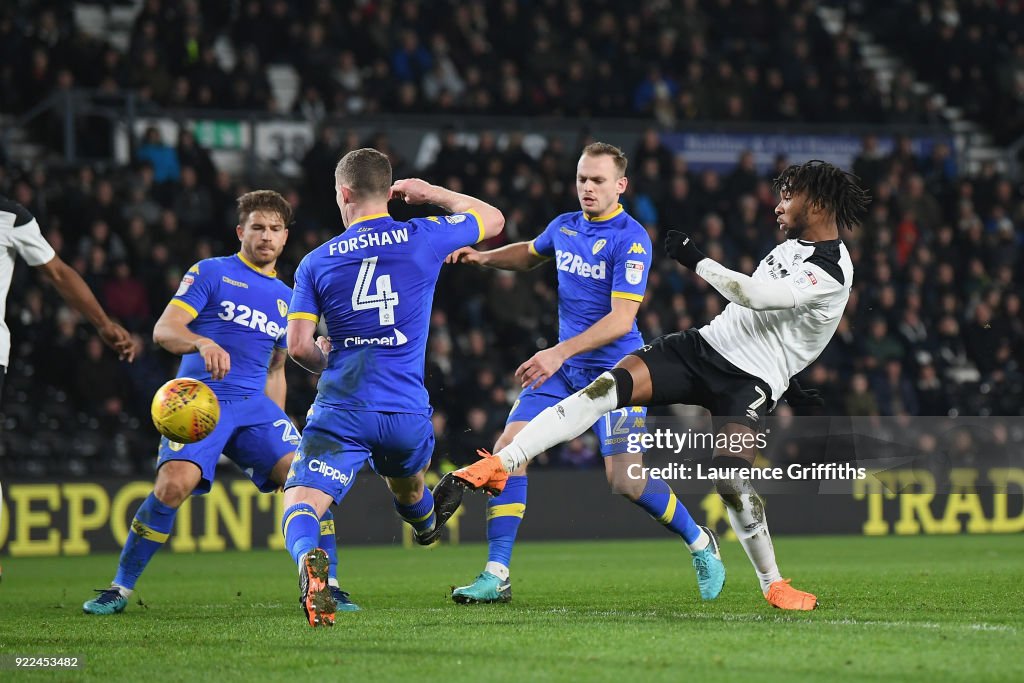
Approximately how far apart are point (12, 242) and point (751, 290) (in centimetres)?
389

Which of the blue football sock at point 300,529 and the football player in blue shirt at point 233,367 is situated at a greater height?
the football player in blue shirt at point 233,367

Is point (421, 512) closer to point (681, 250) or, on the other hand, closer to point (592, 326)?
point (592, 326)

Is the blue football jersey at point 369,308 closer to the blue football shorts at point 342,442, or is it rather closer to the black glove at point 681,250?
the blue football shorts at point 342,442

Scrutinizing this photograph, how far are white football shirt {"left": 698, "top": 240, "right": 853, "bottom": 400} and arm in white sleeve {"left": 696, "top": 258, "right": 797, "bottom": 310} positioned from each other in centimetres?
10

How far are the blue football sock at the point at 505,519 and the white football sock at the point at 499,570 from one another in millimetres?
18

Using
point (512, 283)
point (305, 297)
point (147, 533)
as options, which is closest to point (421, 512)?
point (305, 297)

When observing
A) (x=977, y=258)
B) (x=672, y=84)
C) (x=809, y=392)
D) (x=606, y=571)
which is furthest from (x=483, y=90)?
(x=809, y=392)

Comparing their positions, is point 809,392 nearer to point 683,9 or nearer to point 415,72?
point 415,72

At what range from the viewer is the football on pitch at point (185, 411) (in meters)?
7.63

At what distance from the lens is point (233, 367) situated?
8.70 m

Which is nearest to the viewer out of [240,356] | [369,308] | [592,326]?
[369,308]

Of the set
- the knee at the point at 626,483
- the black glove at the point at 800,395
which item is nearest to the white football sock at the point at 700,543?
the knee at the point at 626,483

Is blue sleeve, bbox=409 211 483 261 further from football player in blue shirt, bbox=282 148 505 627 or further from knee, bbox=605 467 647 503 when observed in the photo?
knee, bbox=605 467 647 503

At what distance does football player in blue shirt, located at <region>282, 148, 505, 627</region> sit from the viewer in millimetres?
6785
